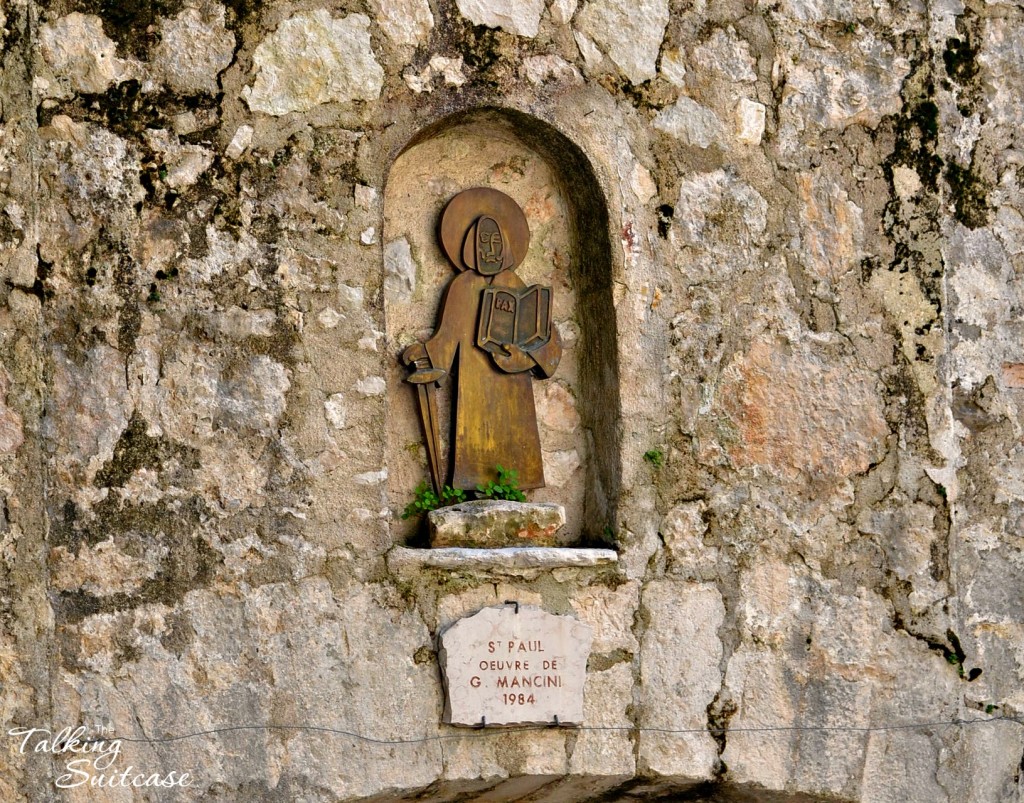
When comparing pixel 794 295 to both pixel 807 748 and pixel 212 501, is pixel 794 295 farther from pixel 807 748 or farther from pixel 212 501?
pixel 212 501

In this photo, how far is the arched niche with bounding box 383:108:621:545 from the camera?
13.7ft

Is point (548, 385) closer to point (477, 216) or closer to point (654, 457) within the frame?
point (654, 457)

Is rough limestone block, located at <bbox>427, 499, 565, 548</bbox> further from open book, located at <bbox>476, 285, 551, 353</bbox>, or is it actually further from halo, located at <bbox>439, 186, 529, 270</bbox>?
halo, located at <bbox>439, 186, 529, 270</bbox>

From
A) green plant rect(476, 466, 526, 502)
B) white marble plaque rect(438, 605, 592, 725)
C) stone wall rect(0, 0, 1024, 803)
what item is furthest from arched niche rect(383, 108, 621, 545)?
white marble plaque rect(438, 605, 592, 725)

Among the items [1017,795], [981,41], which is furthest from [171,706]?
[981,41]

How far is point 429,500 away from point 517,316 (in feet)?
1.98

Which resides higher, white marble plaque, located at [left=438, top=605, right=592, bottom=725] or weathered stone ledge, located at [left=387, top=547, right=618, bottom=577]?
weathered stone ledge, located at [left=387, top=547, right=618, bottom=577]

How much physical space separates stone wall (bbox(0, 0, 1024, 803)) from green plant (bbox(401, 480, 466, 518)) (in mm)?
47

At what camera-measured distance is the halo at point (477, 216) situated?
4.25 metres

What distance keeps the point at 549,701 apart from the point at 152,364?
1.35 m

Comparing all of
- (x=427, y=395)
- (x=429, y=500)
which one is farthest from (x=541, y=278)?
(x=429, y=500)

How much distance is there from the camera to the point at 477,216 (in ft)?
14.0

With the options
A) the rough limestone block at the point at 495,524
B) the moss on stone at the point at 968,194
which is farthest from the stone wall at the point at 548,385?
the rough limestone block at the point at 495,524

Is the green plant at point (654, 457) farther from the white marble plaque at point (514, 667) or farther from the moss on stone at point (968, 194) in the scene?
the moss on stone at point (968, 194)
